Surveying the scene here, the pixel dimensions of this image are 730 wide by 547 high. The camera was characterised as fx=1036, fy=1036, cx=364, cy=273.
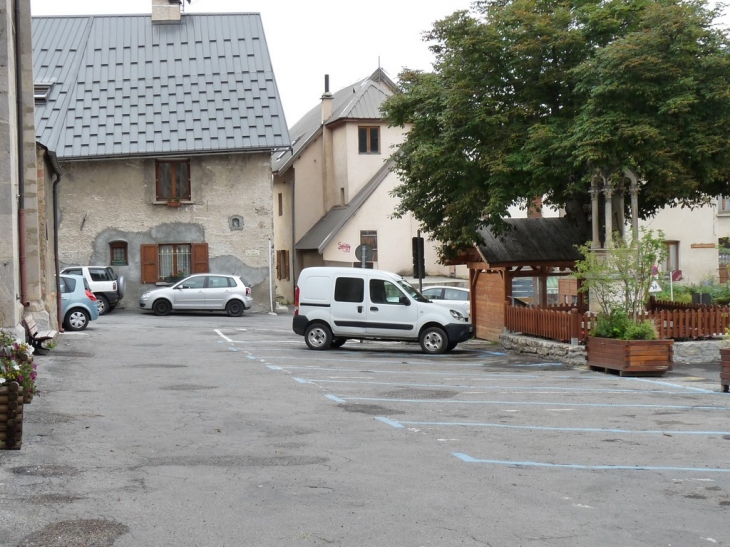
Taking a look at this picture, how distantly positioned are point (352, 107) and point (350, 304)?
2425 cm

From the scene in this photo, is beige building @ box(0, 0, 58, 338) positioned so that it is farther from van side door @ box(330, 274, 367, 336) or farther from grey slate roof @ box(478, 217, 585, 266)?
grey slate roof @ box(478, 217, 585, 266)

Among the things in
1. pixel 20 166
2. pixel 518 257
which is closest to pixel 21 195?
pixel 20 166

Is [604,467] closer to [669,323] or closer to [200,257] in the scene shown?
[669,323]

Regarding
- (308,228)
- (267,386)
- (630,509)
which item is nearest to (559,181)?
(267,386)

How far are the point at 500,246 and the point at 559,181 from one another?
125 inches

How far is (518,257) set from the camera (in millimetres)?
25406

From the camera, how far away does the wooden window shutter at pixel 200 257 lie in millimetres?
39312

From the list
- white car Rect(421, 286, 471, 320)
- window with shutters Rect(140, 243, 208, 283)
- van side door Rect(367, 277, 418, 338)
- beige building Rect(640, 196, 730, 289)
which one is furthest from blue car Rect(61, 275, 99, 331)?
beige building Rect(640, 196, 730, 289)

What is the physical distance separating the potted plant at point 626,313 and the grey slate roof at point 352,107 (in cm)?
2540

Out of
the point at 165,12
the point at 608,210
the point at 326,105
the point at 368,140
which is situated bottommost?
the point at 608,210

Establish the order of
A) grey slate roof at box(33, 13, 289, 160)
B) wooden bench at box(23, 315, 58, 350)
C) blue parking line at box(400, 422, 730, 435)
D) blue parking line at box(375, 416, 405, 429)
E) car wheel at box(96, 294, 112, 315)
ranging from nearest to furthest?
blue parking line at box(400, 422, 730, 435) → blue parking line at box(375, 416, 405, 429) → wooden bench at box(23, 315, 58, 350) → car wheel at box(96, 294, 112, 315) → grey slate roof at box(33, 13, 289, 160)

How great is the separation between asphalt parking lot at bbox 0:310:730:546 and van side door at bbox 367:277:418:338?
13.9 feet

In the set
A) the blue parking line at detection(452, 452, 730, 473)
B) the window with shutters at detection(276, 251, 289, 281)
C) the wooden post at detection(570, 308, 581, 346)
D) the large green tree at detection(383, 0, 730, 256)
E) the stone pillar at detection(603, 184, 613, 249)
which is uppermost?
the large green tree at detection(383, 0, 730, 256)

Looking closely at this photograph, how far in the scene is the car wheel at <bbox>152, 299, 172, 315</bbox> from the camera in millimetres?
35719
